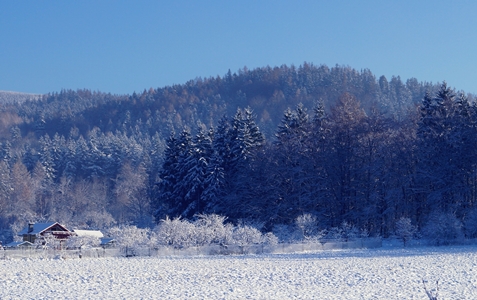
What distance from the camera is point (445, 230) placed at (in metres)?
42.3

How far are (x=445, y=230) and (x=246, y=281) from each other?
27715mm

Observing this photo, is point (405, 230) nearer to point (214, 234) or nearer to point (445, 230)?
point (445, 230)

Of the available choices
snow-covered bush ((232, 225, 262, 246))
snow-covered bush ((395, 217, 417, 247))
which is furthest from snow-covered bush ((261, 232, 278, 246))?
snow-covered bush ((395, 217, 417, 247))

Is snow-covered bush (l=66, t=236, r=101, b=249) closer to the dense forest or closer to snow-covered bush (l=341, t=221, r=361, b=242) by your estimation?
the dense forest

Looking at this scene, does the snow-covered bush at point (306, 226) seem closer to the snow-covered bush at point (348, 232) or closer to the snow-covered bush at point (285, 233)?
the snow-covered bush at point (285, 233)

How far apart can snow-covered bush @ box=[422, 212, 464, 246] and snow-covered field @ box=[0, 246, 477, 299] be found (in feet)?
52.9

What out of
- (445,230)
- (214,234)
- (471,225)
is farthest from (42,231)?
(471,225)

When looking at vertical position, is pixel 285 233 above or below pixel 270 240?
above

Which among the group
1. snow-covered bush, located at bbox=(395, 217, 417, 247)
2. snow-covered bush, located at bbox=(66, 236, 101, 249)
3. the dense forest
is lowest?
snow-covered bush, located at bbox=(66, 236, 101, 249)

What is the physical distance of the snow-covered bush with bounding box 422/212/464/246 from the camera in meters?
42.2

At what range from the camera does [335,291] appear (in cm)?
1747

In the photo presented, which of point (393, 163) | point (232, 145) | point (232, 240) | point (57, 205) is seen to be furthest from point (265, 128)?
point (232, 240)

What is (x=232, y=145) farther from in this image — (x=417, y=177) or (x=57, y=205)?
(x=57, y=205)

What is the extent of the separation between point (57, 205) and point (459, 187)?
217 feet
